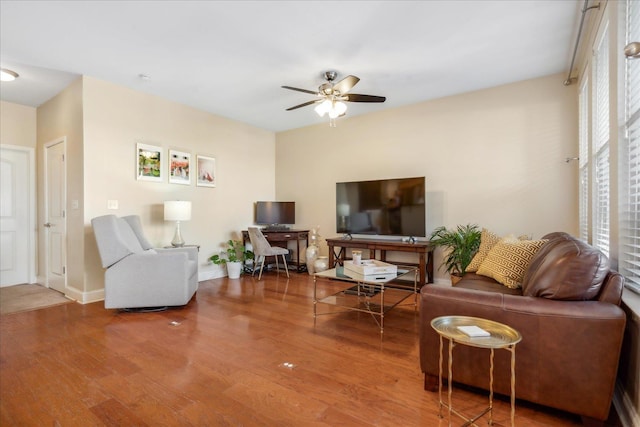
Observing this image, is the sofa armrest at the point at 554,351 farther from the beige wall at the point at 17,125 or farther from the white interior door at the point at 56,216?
the beige wall at the point at 17,125

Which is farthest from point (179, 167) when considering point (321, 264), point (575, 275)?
point (575, 275)

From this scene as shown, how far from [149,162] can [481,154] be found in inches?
179

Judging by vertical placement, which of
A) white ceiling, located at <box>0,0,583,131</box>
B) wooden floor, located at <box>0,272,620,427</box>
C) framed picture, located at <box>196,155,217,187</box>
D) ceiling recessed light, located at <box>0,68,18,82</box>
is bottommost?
wooden floor, located at <box>0,272,620,427</box>

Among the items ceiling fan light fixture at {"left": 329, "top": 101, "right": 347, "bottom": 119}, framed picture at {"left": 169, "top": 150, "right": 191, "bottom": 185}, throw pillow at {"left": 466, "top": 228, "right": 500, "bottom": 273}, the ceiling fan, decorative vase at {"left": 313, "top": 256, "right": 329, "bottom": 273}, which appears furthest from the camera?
decorative vase at {"left": 313, "top": 256, "right": 329, "bottom": 273}

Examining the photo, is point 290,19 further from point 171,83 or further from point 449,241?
point 449,241

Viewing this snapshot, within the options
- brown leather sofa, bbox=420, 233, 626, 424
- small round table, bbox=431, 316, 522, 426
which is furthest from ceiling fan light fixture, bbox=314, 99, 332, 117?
small round table, bbox=431, 316, 522, 426

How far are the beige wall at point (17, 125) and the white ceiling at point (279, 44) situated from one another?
9.8 inches

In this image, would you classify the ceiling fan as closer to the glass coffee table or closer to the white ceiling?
the white ceiling

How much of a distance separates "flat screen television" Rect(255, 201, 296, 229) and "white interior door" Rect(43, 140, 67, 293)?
9.25 ft

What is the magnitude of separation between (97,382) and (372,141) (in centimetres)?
455

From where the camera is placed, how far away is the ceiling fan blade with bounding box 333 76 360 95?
3109mm

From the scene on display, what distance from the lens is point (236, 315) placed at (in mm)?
3301

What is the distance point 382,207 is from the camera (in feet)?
15.7

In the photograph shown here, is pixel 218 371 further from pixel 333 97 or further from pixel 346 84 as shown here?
pixel 333 97
